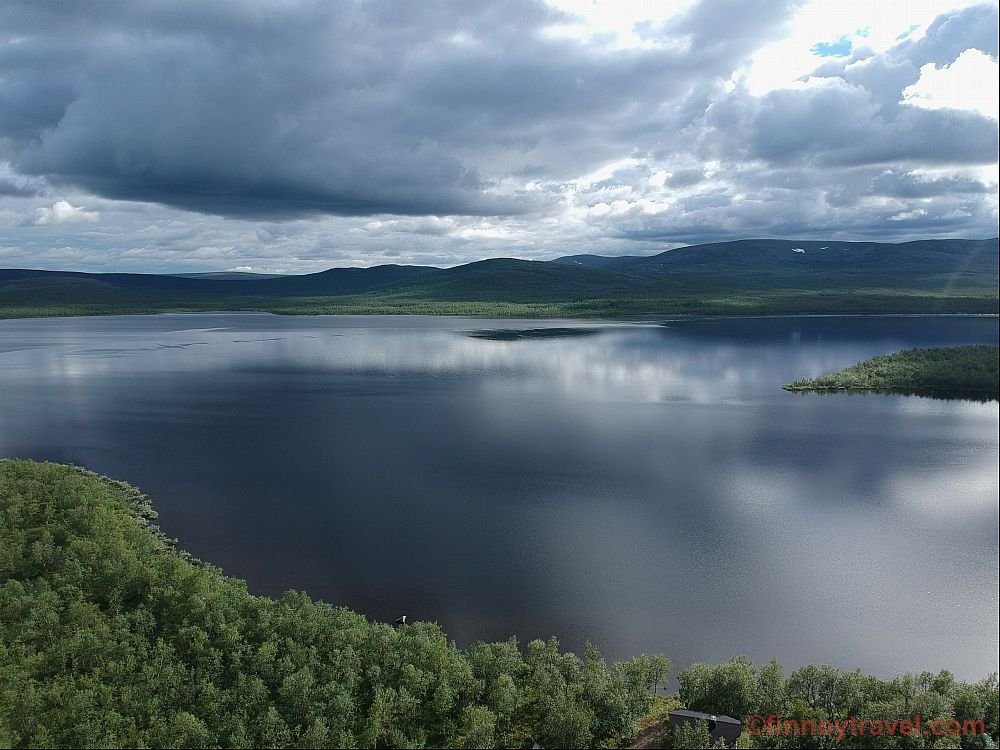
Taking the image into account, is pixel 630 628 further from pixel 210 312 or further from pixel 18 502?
pixel 210 312

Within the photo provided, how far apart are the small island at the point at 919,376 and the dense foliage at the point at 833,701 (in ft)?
75.1

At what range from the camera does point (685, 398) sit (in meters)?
49.9

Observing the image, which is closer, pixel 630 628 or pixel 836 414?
pixel 630 628

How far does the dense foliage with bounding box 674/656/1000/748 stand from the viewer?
1252 centimetres

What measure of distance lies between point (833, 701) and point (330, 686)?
431 inches

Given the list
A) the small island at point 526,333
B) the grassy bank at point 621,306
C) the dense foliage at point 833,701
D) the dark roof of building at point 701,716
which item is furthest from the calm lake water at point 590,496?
the grassy bank at point 621,306

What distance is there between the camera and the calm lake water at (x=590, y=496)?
18.5 m

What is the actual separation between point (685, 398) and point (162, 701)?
1677 inches

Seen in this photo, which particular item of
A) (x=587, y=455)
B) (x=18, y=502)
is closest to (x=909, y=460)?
(x=587, y=455)

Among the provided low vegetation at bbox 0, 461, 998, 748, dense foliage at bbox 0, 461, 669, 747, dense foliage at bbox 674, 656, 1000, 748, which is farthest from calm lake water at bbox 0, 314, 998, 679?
dense foliage at bbox 0, 461, 669, 747

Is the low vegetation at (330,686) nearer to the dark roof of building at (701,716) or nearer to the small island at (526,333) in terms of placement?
the dark roof of building at (701,716)

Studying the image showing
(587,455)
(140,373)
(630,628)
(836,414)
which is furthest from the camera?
(140,373)

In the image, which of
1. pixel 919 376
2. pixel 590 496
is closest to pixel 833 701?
pixel 590 496

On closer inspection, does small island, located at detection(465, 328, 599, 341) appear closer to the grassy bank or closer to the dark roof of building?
the grassy bank
